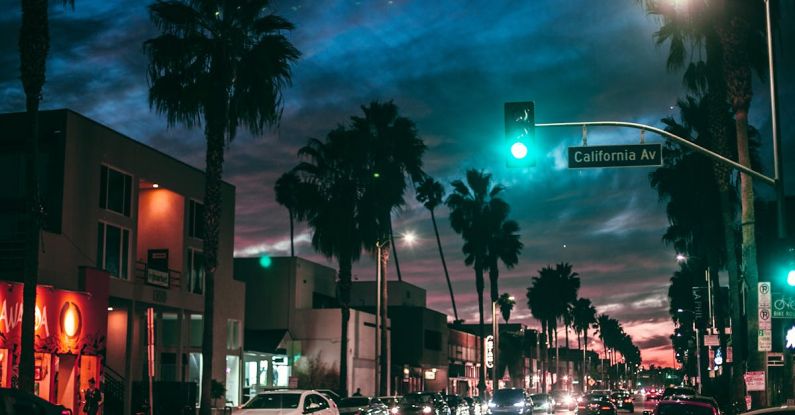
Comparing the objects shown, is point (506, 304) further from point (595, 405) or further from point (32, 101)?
point (32, 101)

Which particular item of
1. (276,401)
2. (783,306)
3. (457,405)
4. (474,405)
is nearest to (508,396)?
(457,405)

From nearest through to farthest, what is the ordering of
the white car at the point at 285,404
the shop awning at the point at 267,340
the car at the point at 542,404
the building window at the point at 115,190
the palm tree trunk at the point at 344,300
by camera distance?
the white car at the point at 285,404 < the building window at the point at 115,190 < the palm tree trunk at the point at 344,300 < the shop awning at the point at 267,340 < the car at the point at 542,404

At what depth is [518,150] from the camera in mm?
19281

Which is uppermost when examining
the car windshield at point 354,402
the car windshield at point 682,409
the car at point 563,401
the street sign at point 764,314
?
the street sign at point 764,314

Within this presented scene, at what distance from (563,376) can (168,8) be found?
150m

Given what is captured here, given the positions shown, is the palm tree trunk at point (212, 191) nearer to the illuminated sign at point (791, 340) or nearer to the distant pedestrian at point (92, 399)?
the distant pedestrian at point (92, 399)

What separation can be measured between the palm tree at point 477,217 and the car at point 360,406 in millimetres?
34862

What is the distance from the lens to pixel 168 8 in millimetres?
29797

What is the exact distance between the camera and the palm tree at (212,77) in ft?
97.6

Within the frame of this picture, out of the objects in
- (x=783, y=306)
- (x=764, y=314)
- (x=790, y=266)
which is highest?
(x=790, y=266)

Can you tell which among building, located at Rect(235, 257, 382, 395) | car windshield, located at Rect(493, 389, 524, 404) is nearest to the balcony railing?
car windshield, located at Rect(493, 389, 524, 404)

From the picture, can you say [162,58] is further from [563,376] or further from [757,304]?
[563,376]

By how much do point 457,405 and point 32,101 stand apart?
99.4 ft

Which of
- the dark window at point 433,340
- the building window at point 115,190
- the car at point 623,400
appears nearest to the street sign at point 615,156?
the building window at point 115,190
